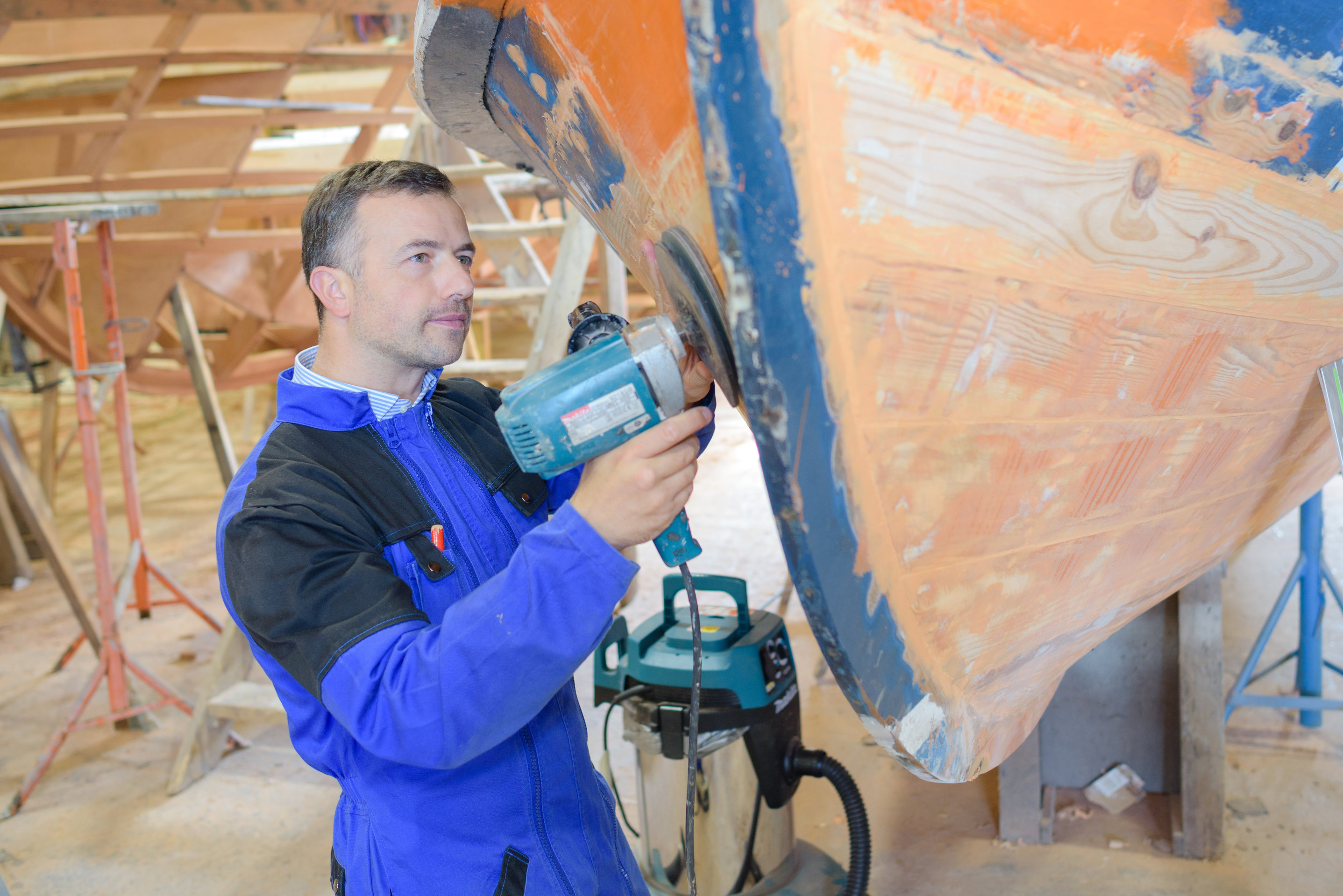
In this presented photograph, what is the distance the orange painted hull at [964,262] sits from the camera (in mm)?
652

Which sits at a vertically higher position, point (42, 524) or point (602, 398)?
point (602, 398)

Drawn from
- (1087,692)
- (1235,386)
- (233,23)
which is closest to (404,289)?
(1235,386)

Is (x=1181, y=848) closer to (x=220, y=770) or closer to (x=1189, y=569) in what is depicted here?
(x=1189, y=569)

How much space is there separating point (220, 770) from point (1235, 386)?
2975mm

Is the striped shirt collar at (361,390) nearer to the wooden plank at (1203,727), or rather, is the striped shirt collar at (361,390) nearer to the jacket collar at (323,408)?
the jacket collar at (323,408)

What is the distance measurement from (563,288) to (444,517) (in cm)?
185

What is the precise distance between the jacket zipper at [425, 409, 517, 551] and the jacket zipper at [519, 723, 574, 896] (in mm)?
230

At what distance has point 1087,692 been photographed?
90.8 inches

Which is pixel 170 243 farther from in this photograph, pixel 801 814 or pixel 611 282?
pixel 801 814

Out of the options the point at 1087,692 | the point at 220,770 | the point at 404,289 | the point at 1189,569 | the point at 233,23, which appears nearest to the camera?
the point at 404,289

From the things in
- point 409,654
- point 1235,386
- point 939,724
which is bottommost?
point 939,724

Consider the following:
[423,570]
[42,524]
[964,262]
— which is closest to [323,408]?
[423,570]

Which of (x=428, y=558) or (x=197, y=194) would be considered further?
(x=197, y=194)

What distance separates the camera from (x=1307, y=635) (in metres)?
2.60
